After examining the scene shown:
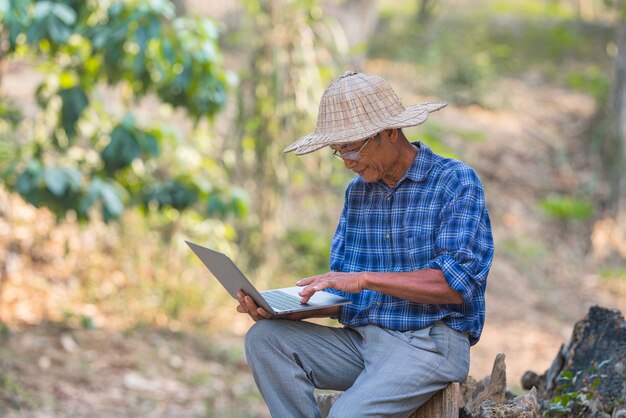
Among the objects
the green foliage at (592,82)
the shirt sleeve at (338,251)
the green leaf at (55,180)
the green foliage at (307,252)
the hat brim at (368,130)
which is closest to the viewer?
the hat brim at (368,130)

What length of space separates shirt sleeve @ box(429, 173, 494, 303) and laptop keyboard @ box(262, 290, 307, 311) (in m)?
0.47

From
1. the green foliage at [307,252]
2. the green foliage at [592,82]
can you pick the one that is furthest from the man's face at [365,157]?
the green foliage at [592,82]

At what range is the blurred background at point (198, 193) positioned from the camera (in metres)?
5.14

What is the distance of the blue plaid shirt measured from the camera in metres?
2.90

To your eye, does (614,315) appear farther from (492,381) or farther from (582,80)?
(582,80)

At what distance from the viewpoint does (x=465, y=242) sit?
9.43ft

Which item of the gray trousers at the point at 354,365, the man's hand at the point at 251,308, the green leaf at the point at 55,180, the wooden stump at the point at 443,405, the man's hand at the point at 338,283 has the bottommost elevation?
the wooden stump at the point at 443,405

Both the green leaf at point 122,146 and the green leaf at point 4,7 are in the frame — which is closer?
the green leaf at point 4,7

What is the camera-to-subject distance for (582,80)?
43.9ft

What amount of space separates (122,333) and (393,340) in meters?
3.84

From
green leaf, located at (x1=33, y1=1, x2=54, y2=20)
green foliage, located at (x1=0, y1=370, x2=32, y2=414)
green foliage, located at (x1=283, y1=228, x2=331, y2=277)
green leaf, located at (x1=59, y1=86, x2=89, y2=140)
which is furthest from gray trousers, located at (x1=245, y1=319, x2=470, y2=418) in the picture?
green foliage, located at (x1=283, y1=228, x2=331, y2=277)

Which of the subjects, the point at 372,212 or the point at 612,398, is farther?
the point at 612,398

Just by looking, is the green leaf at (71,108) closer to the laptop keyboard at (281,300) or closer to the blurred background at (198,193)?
the blurred background at (198,193)

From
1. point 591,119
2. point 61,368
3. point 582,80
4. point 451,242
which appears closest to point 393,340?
point 451,242
